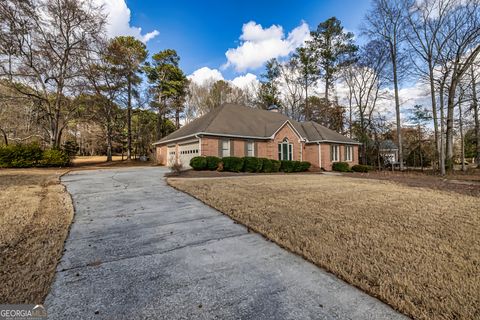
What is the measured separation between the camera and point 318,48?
2831 cm

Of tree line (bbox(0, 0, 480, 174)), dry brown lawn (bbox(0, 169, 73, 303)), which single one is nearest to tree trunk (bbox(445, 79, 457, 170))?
tree line (bbox(0, 0, 480, 174))

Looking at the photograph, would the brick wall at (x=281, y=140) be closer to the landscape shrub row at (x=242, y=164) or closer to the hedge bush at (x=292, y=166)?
the hedge bush at (x=292, y=166)

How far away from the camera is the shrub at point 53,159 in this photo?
17359mm

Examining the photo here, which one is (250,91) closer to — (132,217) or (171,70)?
(171,70)

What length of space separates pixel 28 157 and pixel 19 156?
0.50 metres

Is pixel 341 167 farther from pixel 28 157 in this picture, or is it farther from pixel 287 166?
pixel 28 157

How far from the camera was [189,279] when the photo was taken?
8.23 feet

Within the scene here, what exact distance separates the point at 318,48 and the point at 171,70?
768 inches

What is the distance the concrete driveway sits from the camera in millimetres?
2006

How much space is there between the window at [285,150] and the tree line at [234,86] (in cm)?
1084

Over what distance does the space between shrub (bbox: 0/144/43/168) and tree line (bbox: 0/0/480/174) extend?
355 centimetres

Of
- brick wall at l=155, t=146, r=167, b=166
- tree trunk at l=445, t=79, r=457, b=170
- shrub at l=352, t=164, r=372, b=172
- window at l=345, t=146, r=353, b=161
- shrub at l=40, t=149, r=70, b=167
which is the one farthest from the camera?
window at l=345, t=146, r=353, b=161

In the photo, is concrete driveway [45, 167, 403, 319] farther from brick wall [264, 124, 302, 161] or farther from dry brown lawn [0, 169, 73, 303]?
brick wall [264, 124, 302, 161]

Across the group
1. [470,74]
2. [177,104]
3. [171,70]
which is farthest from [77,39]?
[470,74]
